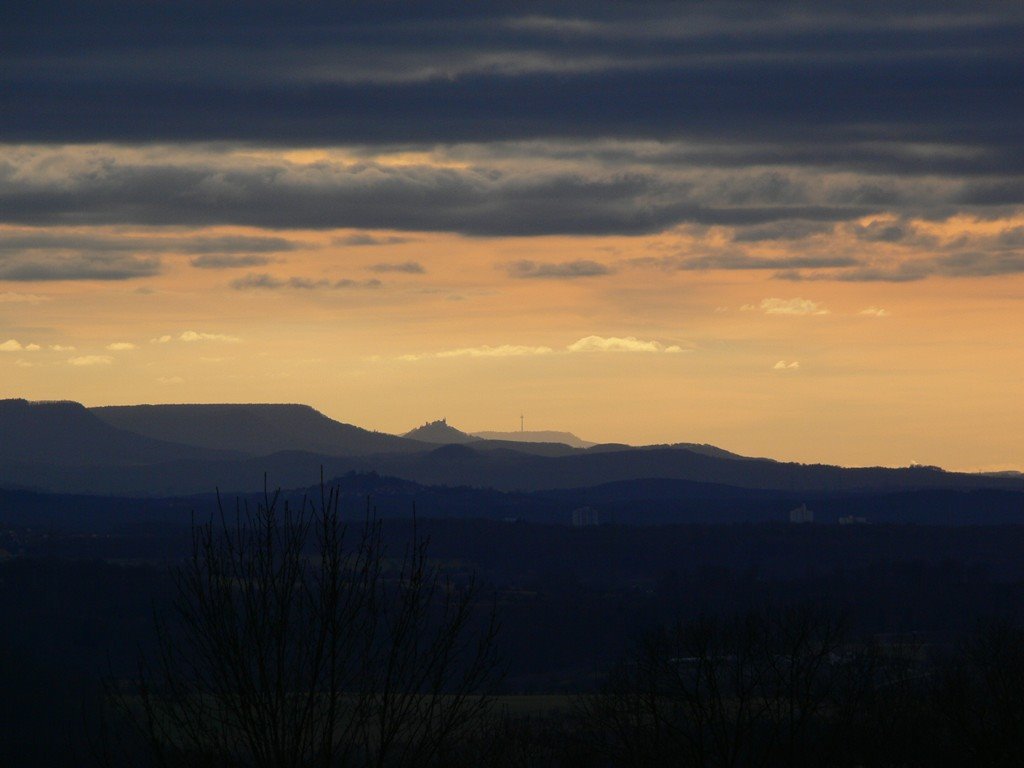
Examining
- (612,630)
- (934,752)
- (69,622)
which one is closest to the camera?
(934,752)

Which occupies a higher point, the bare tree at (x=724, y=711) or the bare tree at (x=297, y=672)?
the bare tree at (x=297, y=672)

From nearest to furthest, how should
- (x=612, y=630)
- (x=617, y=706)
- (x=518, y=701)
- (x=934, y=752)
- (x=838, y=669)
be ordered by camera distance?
(x=934, y=752) < (x=617, y=706) < (x=838, y=669) < (x=518, y=701) < (x=612, y=630)

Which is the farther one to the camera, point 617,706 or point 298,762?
point 617,706

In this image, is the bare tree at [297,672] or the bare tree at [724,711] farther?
the bare tree at [724,711]

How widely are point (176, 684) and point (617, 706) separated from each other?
50.0 metres

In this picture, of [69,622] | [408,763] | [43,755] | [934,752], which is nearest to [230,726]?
[408,763]

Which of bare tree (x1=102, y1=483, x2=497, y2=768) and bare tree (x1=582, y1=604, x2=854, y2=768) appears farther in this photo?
bare tree (x1=582, y1=604, x2=854, y2=768)

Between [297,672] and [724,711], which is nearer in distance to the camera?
[297,672]

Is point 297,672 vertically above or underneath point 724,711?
above

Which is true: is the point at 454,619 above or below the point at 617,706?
above

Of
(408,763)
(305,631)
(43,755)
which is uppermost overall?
(305,631)

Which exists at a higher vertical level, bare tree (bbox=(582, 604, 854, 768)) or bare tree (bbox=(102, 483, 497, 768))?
bare tree (bbox=(102, 483, 497, 768))

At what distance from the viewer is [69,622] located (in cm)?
17900

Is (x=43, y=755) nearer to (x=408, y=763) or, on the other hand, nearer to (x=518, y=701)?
(x=518, y=701)
